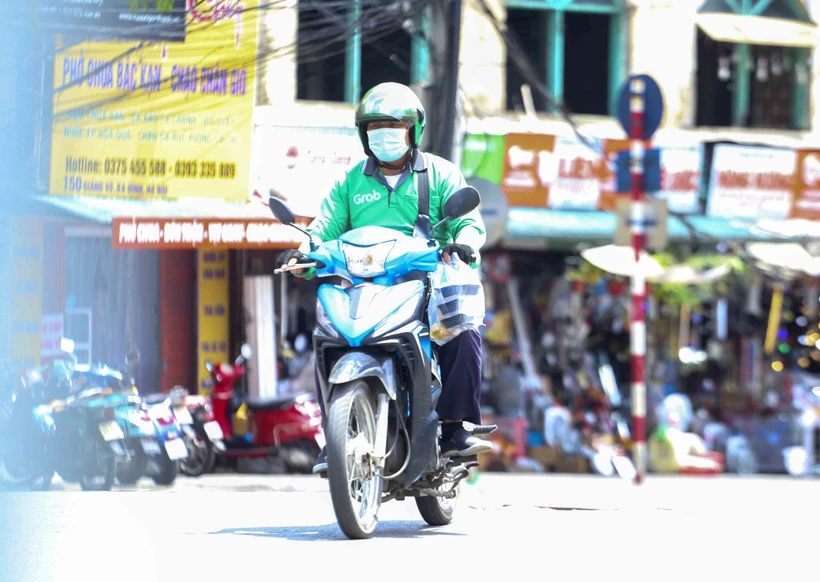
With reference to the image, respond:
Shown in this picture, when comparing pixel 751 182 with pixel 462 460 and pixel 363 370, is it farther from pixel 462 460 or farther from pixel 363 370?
pixel 363 370

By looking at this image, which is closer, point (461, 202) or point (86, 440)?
point (461, 202)

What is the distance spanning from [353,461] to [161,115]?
868 centimetres

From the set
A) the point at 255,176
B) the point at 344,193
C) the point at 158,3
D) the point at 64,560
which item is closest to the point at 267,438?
the point at 255,176

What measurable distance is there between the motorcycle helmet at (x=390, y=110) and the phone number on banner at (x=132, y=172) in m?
7.65

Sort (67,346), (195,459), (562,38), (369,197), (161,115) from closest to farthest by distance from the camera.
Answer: (369,197) → (67,346) → (195,459) → (161,115) → (562,38)

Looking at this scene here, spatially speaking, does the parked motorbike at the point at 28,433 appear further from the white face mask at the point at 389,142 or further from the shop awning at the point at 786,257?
the shop awning at the point at 786,257

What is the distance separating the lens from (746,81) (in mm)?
18094

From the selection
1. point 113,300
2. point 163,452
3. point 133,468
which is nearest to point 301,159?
point 113,300

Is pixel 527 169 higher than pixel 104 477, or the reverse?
pixel 527 169

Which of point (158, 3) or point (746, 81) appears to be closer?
point (158, 3)

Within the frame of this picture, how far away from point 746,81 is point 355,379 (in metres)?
13.5

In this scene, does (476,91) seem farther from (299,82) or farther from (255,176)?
(255,176)

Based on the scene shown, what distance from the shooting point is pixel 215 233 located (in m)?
13.3

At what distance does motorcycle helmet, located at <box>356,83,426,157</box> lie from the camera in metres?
6.32
